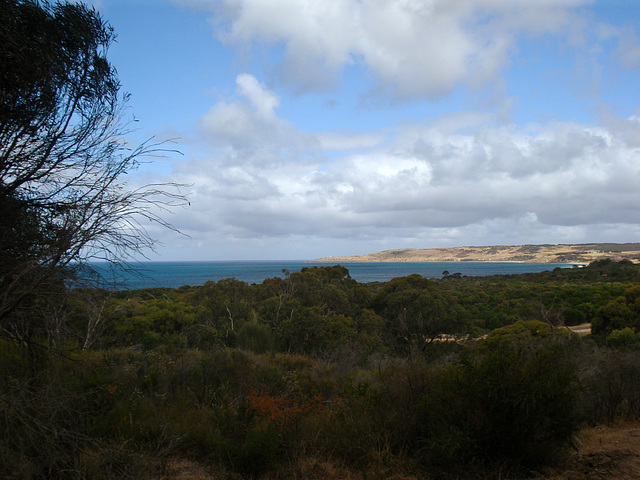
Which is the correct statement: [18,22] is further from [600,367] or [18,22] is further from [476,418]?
[600,367]

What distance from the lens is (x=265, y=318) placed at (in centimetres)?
2194

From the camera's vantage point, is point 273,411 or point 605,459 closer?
point 605,459

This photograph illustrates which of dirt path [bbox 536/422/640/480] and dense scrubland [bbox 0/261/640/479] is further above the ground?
dense scrubland [bbox 0/261/640/479]

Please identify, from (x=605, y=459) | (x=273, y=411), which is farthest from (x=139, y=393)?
(x=605, y=459)

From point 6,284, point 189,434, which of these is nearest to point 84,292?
point 6,284

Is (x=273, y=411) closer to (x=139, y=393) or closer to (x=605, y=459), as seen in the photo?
(x=139, y=393)

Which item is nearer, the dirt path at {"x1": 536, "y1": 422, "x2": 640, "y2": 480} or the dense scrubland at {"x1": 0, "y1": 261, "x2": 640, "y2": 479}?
the dense scrubland at {"x1": 0, "y1": 261, "x2": 640, "y2": 479}

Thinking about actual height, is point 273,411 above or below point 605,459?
above

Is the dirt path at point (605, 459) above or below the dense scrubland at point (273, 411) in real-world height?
below

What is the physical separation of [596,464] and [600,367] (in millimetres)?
4264

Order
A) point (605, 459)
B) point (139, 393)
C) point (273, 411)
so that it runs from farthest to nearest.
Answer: point (139, 393) < point (273, 411) < point (605, 459)

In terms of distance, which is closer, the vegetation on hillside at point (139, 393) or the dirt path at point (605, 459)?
the vegetation on hillside at point (139, 393)

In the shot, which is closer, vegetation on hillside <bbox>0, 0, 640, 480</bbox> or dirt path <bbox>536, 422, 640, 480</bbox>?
vegetation on hillside <bbox>0, 0, 640, 480</bbox>

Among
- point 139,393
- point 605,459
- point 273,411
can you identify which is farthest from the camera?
point 139,393
